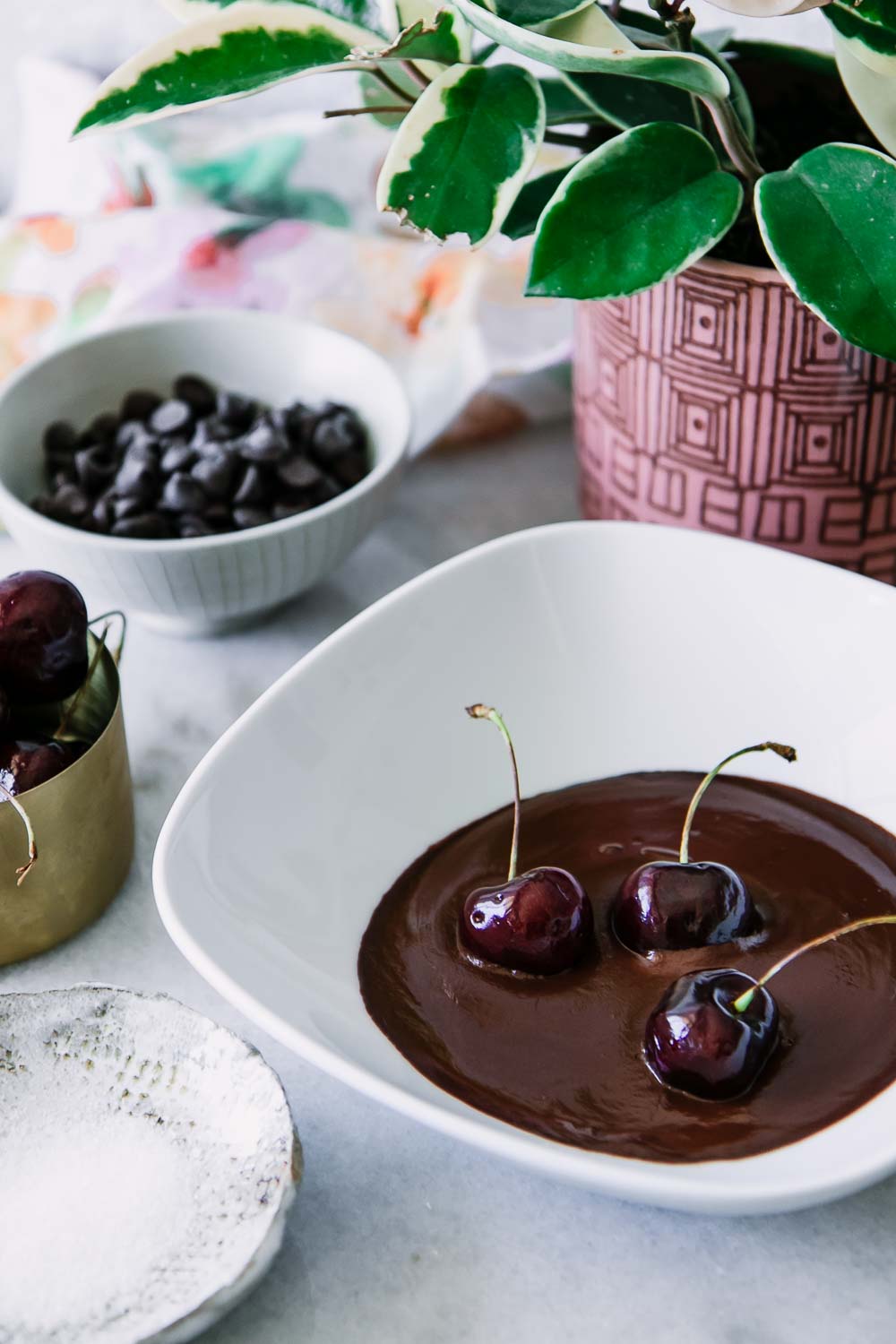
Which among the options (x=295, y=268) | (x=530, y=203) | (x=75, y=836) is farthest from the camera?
(x=295, y=268)

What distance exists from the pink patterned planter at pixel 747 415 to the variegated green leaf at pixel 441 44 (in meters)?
0.14

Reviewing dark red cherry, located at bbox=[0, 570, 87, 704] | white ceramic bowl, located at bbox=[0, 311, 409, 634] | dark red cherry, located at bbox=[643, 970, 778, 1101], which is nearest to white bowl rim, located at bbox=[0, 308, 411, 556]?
white ceramic bowl, located at bbox=[0, 311, 409, 634]

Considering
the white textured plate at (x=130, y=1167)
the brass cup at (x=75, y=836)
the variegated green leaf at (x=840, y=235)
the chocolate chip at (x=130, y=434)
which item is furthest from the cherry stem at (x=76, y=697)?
the variegated green leaf at (x=840, y=235)

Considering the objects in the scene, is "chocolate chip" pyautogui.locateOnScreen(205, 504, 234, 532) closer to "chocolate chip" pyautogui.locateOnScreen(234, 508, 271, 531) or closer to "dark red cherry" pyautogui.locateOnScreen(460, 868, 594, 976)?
"chocolate chip" pyautogui.locateOnScreen(234, 508, 271, 531)

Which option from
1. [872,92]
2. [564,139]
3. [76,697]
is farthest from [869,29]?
[76,697]

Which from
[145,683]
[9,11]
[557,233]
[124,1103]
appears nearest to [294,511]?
[145,683]

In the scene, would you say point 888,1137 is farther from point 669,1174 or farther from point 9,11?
point 9,11

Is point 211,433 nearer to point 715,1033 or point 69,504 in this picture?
point 69,504

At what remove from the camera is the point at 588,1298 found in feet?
1.45

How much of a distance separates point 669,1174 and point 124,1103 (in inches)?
7.5

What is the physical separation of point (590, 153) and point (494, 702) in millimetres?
232

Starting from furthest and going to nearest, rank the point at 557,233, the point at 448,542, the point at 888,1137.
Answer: the point at 448,542
the point at 557,233
the point at 888,1137

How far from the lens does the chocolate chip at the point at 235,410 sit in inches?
30.7

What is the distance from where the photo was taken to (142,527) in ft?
2.27
